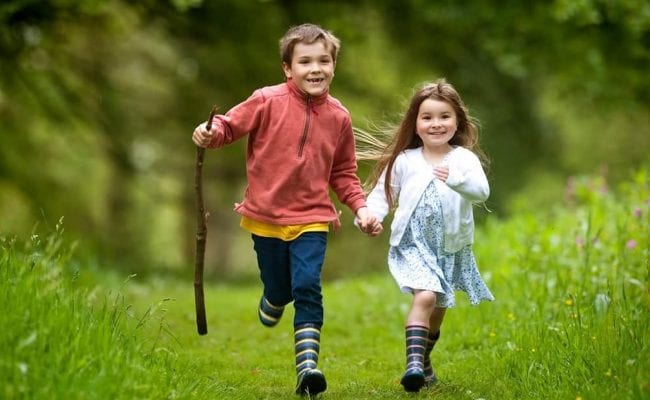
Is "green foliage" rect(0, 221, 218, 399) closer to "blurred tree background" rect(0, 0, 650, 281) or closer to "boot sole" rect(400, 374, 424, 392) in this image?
"boot sole" rect(400, 374, 424, 392)

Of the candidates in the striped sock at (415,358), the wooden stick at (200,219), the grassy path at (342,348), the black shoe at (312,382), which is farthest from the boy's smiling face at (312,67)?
the grassy path at (342,348)

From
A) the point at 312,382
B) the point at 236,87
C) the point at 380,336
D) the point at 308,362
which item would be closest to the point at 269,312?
the point at 308,362

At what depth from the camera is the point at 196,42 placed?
15.1m

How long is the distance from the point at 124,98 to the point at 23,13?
5.52m

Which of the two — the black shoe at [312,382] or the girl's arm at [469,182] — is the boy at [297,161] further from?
the girl's arm at [469,182]

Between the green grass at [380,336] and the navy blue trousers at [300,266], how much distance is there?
49 cm

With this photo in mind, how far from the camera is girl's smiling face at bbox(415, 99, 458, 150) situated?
17.3 ft

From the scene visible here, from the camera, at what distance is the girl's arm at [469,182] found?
4969 millimetres

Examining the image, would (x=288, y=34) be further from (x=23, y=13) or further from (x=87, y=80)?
(x=87, y=80)

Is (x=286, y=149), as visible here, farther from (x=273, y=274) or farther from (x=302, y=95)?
(x=273, y=274)

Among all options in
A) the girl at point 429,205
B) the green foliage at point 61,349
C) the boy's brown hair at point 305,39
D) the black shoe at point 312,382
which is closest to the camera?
the green foliage at point 61,349

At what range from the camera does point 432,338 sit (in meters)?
5.45

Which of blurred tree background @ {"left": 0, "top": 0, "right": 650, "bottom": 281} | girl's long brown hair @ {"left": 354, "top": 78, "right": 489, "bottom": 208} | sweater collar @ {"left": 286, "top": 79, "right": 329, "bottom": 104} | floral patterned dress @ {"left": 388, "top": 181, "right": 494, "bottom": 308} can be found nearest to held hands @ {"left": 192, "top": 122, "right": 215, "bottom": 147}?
sweater collar @ {"left": 286, "top": 79, "right": 329, "bottom": 104}

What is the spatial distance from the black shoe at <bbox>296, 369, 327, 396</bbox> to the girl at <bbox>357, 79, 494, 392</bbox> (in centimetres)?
45
